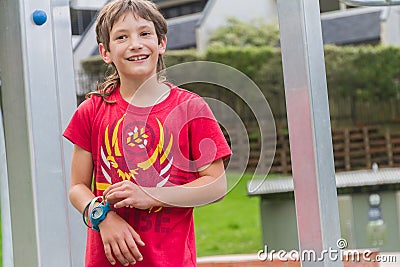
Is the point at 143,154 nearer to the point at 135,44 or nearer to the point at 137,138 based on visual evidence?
the point at 137,138

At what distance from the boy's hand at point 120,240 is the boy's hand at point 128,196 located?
37mm

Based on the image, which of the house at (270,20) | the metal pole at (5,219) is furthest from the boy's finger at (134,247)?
the house at (270,20)

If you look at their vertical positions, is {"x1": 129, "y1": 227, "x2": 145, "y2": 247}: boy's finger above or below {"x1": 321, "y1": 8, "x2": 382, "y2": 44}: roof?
below

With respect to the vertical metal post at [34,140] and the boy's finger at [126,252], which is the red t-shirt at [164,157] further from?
the vertical metal post at [34,140]

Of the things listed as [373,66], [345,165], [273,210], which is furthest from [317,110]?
[373,66]

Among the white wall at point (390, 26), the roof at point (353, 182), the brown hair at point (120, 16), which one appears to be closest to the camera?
the brown hair at point (120, 16)

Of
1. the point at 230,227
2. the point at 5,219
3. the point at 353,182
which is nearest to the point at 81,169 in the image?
the point at 5,219

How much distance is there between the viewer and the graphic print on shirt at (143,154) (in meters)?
1.30

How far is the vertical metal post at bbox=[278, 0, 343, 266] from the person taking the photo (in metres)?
1.22

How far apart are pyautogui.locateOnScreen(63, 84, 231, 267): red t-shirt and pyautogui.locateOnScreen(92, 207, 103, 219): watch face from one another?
0.12ft

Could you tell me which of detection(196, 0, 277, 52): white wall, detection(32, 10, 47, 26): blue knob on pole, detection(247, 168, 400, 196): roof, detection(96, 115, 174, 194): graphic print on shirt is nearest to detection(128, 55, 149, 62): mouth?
detection(96, 115, 174, 194): graphic print on shirt

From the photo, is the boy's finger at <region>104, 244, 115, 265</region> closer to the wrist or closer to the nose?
Result: the wrist

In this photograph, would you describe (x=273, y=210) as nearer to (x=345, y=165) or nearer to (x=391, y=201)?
(x=391, y=201)

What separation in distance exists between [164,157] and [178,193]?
0.24 ft
